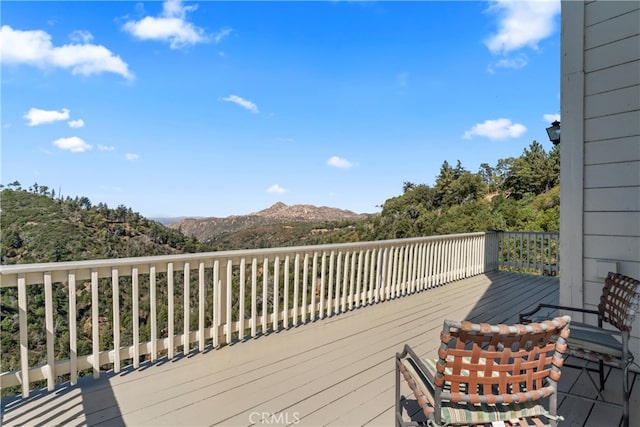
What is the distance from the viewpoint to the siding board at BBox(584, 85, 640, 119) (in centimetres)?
271

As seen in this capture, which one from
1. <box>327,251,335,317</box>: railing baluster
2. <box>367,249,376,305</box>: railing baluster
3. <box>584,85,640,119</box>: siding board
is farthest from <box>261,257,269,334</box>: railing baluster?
<box>584,85,640,119</box>: siding board

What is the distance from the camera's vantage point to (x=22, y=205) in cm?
691

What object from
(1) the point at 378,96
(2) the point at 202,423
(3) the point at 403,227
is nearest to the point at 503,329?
(2) the point at 202,423

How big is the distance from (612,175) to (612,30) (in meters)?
1.26

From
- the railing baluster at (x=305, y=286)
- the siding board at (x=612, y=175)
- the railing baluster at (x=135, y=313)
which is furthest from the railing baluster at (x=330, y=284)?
the siding board at (x=612, y=175)

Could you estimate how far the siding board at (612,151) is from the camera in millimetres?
2711

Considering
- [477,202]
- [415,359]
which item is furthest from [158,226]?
[477,202]

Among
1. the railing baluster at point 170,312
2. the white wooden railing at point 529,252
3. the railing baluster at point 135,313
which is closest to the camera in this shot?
the railing baluster at point 135,313

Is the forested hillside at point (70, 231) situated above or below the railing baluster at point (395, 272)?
above

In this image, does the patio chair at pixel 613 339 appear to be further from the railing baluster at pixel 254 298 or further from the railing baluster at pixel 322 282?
the railing baluster at pixel 254 298

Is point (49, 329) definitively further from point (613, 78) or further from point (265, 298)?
point (613, 78)

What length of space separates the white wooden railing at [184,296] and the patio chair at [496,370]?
2364 millimetres

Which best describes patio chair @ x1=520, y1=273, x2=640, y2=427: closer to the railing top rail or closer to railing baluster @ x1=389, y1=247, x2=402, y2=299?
the railing top rail

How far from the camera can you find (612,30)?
9.34 feet
